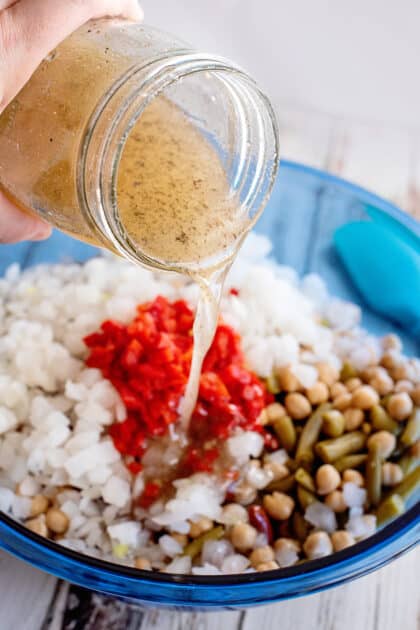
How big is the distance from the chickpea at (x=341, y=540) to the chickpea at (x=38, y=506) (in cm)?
56

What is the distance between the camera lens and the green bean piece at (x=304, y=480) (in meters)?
1.66

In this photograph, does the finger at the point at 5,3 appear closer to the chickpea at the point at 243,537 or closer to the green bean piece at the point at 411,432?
the chickpea at the point at 243,537

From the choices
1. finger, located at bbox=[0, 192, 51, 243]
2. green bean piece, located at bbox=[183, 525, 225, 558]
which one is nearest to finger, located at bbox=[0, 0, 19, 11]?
finger, located at bbox=[0, 192, 51, 243]

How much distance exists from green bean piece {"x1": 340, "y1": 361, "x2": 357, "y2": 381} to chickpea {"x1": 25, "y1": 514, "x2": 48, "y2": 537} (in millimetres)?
740

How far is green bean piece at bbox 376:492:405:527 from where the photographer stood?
158 centimetres

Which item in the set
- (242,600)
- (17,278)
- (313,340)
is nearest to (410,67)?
(313,340)

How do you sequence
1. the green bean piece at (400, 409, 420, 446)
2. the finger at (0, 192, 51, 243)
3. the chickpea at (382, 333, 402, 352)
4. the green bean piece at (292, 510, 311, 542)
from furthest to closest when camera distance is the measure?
the chickpea at (382, 333, 402, 352), the green bean piece at (400, 409, 420, 446), the green bean piece at (292, 510, 311, 542), the finger at (0, 192, 51, 243)

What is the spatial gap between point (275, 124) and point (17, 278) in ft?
2.91

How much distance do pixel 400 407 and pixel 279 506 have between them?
0.35 m

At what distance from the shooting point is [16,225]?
145 cm

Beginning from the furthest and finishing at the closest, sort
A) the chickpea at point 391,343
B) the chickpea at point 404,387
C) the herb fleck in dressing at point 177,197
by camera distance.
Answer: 1. the chickpea at point 391,343
2. the chickpea at point 404,387
3. the herb fleck in dressing at point 177,197

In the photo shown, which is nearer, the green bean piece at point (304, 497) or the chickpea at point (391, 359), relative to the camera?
the green bean piece at point (304, 497)

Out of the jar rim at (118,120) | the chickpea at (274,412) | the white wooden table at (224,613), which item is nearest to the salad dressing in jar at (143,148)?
the jar rim at (118,120)

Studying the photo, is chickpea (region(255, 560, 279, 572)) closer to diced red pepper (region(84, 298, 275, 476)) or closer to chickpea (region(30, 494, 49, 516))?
diced red pepper (region(84, 298, 275, 476))
